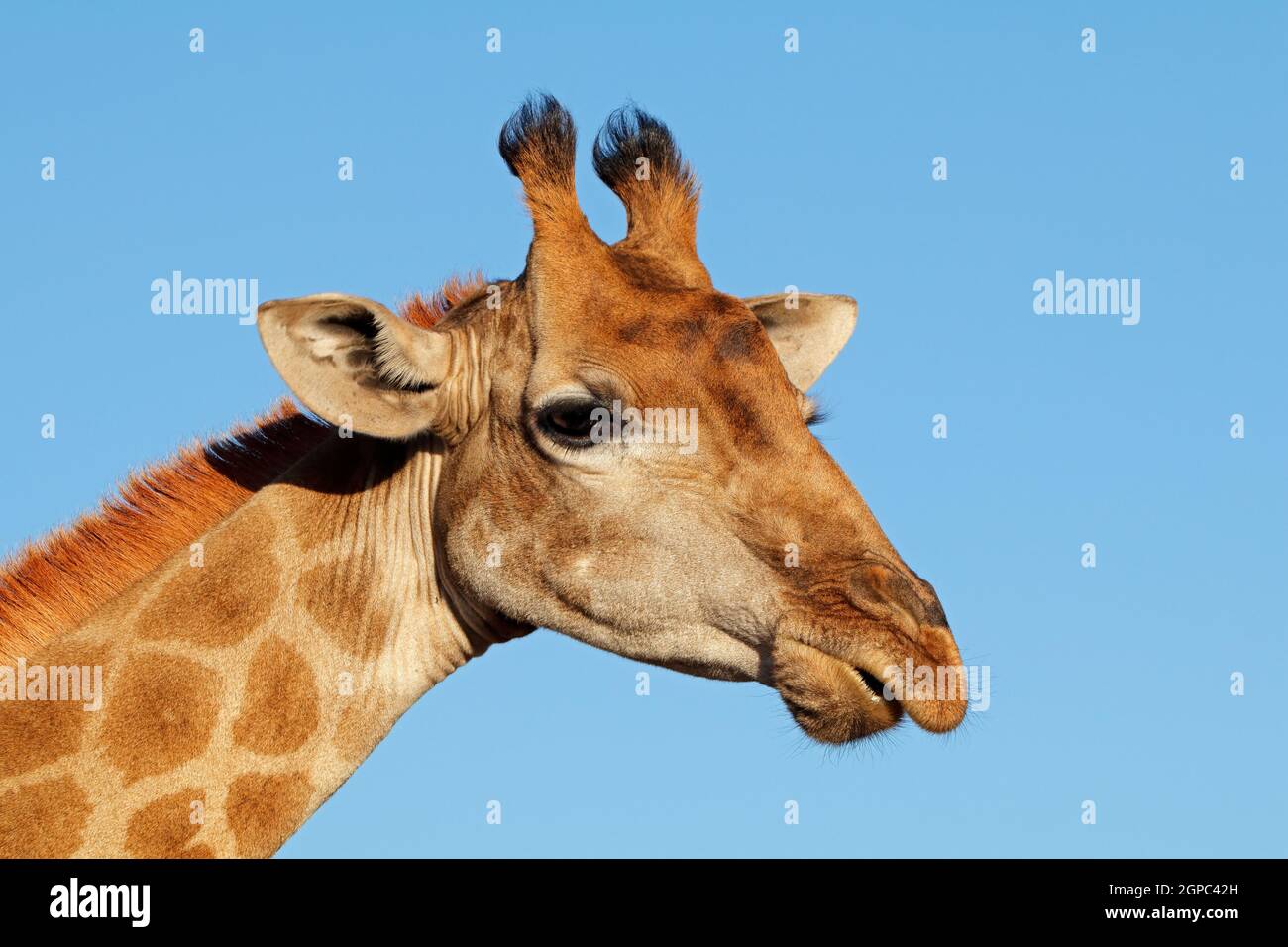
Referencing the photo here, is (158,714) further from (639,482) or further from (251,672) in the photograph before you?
(639,482)

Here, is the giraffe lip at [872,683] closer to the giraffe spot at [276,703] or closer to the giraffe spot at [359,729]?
the giraffe spot at [359,729]

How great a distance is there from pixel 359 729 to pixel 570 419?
7.46 feet

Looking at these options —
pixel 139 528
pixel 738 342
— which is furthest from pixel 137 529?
pixel 738 342

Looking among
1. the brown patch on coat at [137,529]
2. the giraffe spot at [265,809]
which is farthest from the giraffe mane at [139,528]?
the giraffe spot at [265,809]

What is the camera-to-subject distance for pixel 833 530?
914 centimetres

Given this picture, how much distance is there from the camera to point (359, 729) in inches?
374

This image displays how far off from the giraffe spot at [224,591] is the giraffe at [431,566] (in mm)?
16

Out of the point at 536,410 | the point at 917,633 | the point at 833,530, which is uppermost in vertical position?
the point at 536,410

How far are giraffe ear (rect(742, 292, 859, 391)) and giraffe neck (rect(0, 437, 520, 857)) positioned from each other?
11.0ft

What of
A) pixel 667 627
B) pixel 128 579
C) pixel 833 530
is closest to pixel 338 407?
pixel 128 579

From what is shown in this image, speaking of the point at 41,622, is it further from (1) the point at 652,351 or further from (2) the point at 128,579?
(1) the point at 652,351

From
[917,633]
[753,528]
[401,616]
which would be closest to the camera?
[917,633]

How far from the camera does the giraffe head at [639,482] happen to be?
8844mm

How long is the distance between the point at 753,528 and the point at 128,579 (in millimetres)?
4053
